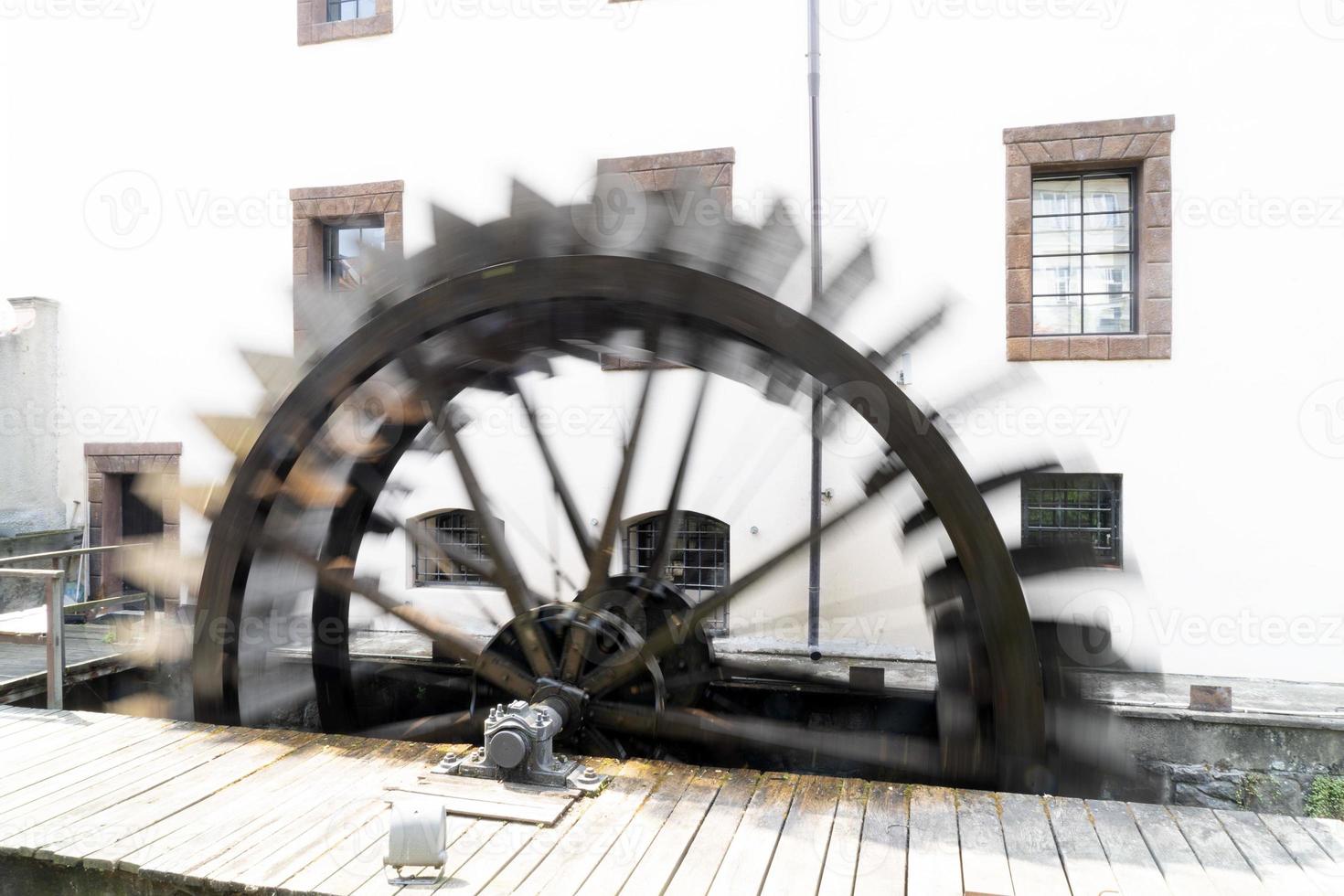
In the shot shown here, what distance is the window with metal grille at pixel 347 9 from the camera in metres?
7.02

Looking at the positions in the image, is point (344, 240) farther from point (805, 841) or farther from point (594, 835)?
point (805, 841)

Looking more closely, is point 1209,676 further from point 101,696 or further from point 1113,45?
point 101,696

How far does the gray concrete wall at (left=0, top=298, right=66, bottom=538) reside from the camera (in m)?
7.55

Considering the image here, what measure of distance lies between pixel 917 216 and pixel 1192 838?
14.5 feet

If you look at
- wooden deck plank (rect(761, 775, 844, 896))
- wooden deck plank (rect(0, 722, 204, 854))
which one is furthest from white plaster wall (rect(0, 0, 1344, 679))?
wooden deck plank (rect(761, 775, 844, 896))

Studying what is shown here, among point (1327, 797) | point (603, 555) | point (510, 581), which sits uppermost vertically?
point (603, 555)

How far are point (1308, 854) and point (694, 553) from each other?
4495 mm

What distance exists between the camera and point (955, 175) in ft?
18.6

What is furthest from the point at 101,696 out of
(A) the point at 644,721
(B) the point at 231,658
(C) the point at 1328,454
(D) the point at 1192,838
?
(C) the point at 1328,454

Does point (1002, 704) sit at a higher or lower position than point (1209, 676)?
higher

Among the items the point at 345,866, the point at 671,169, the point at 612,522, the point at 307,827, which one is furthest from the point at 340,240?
the point at 345,866

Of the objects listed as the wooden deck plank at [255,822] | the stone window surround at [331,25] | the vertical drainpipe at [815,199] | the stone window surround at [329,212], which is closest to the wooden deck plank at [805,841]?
the wooden deck plank at [255,822]

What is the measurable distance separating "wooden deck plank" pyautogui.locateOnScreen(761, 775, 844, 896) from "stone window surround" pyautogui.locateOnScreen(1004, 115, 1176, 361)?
12.9ft

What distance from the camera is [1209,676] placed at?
5223mm
